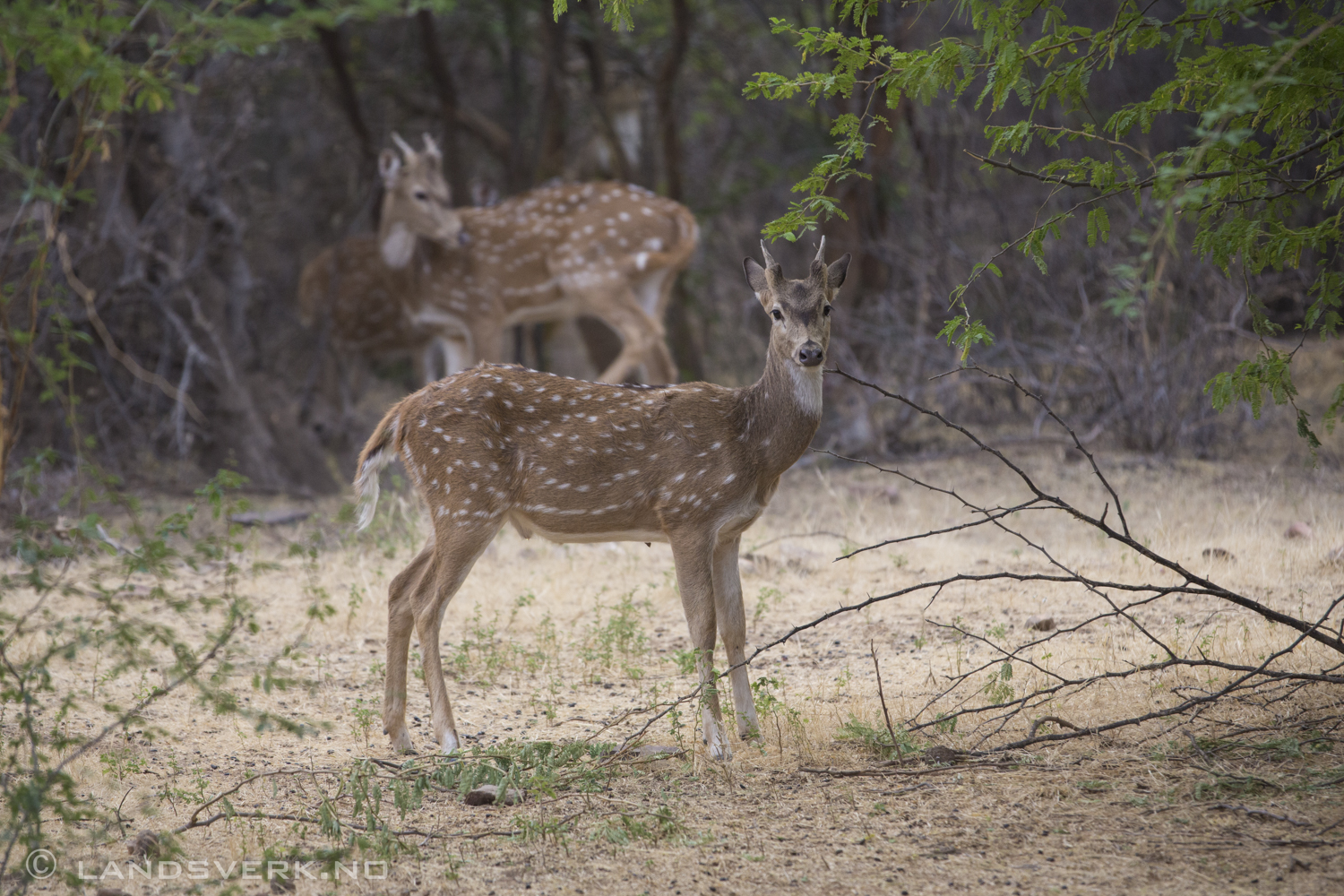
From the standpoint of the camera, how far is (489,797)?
420 centimetres

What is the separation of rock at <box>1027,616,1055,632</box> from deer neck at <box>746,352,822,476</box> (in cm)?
170

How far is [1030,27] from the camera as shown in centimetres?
920

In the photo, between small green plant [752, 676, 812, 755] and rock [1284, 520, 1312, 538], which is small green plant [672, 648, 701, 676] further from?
rock [1284, 520, 1312, 538]

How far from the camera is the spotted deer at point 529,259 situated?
10.3 metres

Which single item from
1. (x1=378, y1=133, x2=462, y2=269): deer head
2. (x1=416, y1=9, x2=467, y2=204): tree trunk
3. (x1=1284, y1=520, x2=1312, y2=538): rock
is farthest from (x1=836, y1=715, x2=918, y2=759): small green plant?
(x1=416, y1=9, x2=467, y2=204): tree trunk

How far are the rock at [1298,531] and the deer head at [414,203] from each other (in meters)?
6.68

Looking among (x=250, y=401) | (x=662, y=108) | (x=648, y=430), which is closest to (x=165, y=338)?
(x=250, y=401)

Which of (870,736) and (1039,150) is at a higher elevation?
(1039,150)

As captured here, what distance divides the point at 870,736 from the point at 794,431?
1259 mm

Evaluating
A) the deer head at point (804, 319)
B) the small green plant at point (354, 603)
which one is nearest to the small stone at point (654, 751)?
the deer head at point (804, 319)

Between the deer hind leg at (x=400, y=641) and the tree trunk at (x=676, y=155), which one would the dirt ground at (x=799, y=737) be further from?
the tree trunk at (x=676, y=155)

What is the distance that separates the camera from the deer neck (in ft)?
16.7

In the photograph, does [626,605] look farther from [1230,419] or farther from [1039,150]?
[1039,150]

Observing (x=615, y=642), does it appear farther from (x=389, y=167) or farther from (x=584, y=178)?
(x=584, y=178)
